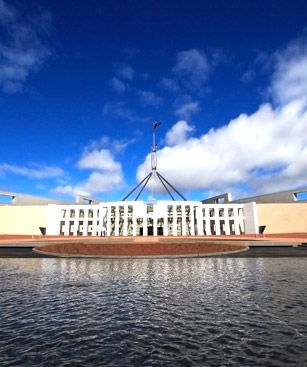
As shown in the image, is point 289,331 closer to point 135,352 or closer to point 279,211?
point 135,352

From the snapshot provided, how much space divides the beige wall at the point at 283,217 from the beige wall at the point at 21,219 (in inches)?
1929


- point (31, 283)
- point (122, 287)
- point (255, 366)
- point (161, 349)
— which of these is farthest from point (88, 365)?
point (31, 283)

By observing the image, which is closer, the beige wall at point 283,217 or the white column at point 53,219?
the beige wall at point 283,217

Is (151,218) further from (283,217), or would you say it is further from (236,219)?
(283,217)

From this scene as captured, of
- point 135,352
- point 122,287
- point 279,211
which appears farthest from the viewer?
point 279,211

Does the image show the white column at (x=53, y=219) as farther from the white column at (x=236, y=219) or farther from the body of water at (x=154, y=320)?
the body of water at (x=154, y=320)

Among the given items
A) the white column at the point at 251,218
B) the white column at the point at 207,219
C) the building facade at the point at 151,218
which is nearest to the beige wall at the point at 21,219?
the building facade at the point at 151,218

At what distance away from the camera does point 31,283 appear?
14.6m

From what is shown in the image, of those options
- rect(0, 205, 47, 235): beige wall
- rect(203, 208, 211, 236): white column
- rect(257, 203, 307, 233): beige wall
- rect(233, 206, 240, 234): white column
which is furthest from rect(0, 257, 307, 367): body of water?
rect(0, 205, 47, 235): beige wall

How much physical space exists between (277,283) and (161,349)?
8927mm

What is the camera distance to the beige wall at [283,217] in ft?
207

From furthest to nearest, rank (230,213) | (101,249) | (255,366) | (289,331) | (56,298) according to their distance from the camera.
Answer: (230,213), (101,249), (56,298), (289,331), (255,366)

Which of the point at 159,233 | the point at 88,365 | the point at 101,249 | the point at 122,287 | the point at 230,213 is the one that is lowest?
the point at 88,365

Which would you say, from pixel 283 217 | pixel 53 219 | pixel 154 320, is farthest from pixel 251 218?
pixel 154 320
